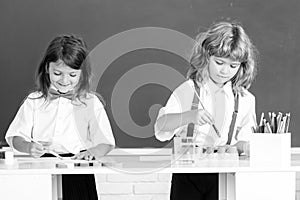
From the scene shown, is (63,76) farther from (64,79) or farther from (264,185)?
(264,185)

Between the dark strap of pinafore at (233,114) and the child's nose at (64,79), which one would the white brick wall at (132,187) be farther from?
the child's nose at (64,79)

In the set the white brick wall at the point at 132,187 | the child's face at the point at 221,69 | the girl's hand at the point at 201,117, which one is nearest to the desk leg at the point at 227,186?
the girl's hand at the point at 201,117

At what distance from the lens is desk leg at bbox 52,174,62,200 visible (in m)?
2.04

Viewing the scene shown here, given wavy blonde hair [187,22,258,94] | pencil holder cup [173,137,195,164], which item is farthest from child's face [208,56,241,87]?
pencil holder cup [173,137,195,164]

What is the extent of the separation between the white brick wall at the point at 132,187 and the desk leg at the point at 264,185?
3.29ft

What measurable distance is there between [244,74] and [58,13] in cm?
79

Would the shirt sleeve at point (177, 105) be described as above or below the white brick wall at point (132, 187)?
above

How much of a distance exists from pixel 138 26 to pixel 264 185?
100 cm

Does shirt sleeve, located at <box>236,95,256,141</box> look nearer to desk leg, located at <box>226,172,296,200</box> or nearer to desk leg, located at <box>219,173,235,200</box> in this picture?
desk leg, located at <box>219,173,235,200</box>

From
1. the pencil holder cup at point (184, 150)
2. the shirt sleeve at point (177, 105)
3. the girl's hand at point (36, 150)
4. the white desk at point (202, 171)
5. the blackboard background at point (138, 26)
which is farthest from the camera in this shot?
the blackboard background at point (138, 26)

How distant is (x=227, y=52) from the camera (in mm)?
2361

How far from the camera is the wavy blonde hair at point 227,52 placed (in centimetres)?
238

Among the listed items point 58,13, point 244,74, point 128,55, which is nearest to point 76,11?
point 58,13

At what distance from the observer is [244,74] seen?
2.45m
